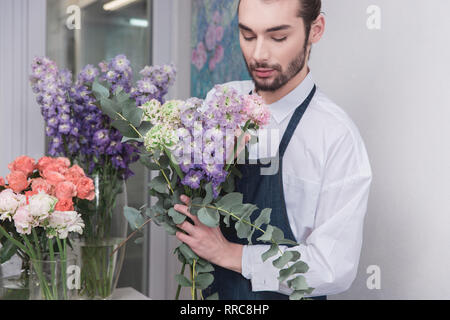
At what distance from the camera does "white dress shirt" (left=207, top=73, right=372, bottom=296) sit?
1111 millimetres

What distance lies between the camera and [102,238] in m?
1.38

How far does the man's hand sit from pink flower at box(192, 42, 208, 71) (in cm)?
95

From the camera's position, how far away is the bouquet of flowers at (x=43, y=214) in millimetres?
1059

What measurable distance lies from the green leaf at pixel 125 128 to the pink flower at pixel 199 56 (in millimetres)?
889

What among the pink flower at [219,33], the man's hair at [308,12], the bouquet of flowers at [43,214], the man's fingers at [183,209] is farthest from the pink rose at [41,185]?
the pink flower at [219,33]

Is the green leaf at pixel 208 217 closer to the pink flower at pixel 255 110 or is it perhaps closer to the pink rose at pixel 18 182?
the pink flower at pixel 255 110

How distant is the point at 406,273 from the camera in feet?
3.97

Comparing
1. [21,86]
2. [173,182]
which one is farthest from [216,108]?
[21,86]

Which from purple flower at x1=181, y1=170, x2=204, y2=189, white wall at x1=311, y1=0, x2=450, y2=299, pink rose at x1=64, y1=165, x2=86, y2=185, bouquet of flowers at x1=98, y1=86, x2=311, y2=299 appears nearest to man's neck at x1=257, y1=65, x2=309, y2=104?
white wall at x1=311, y1=0, x2=450, y2=299

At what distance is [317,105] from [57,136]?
73cm

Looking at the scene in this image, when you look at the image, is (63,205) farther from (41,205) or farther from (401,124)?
(401,124)

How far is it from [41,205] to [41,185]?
0.27 ft

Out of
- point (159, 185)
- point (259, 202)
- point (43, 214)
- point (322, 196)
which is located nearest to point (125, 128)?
point (159, 185)

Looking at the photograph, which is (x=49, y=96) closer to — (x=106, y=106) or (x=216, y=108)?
(x=106, y=106)
